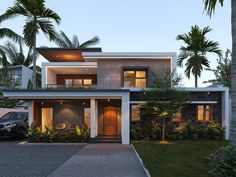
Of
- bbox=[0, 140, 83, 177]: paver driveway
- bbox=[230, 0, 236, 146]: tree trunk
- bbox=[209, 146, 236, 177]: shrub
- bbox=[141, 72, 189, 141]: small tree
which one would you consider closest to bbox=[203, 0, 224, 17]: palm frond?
bbox=[230, 0, 236, 146]: tree trunk

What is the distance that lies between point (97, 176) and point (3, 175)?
3.02 metres

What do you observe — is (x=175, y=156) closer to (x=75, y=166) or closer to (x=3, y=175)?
(x=75, y=166)

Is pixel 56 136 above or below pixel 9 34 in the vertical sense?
below

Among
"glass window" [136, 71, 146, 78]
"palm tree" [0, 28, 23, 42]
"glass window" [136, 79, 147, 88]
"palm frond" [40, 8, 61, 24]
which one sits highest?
"palm frond" [40, 8, 61, 24]

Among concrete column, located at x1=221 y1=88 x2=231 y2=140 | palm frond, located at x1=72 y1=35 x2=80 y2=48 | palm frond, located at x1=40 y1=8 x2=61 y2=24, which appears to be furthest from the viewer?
palm frond, located at x1=72 y1=35 x2=80 y2=48

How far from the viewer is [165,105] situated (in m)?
17.7

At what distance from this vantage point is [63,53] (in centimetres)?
2470

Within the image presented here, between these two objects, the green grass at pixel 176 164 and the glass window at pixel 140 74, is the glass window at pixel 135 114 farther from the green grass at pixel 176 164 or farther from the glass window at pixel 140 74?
the green grass at pixel 176 164

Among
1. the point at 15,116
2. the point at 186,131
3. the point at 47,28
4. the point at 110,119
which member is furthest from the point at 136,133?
the point at 47,28

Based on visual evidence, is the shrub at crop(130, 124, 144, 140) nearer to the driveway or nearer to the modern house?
the modern house

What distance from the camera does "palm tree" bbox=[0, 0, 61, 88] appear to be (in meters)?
21.6

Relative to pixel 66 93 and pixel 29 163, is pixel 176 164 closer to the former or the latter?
pixel 29 163

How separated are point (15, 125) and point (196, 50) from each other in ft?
58.1

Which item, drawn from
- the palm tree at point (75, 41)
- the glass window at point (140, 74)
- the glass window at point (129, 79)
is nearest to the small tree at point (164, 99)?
the glass window at point (129, 79)
